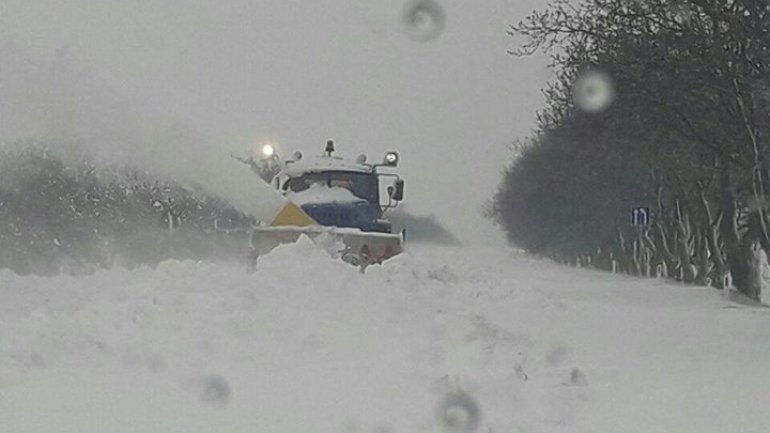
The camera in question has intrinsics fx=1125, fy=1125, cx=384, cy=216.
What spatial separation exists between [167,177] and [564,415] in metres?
8.70

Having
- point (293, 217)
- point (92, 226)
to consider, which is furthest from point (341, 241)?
point (92, 226)

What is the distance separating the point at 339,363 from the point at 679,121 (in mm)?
12111

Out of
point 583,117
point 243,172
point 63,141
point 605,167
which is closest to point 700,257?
point 605,167

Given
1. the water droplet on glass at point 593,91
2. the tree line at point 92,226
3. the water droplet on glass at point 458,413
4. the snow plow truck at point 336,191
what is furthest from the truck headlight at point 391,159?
the water droplet on glass at point 458,413

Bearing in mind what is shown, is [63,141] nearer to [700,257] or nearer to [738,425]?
[738,425]

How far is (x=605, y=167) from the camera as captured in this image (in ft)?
123

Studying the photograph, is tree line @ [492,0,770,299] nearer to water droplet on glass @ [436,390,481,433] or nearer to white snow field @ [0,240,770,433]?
white snow field @ [0,240,770,433]

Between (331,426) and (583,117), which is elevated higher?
(583,117)

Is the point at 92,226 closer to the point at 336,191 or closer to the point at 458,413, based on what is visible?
the point at 336,191

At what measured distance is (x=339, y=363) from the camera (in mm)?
9148

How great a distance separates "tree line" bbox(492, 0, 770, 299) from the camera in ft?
49.1

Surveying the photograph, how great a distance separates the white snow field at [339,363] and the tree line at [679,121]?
3653mm

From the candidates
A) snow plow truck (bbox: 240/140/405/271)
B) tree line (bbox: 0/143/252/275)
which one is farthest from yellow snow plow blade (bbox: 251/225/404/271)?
tree line (bbox: 0/143/252/275)

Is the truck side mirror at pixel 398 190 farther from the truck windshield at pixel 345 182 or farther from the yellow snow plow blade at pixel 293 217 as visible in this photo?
the yellow snow plow blade at pixel 293 217
